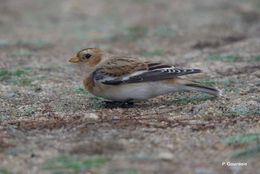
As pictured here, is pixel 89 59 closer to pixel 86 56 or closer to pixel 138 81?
pixel 86 56

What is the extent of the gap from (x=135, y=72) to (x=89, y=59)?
858 mm

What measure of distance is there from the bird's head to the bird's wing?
37cm

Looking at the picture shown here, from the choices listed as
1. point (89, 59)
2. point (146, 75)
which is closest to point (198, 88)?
point (146, 75)

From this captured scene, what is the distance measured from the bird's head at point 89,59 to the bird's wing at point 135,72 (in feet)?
1.22

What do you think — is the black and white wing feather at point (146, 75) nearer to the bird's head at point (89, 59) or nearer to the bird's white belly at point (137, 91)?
the bird's white belly at point (137, 91)

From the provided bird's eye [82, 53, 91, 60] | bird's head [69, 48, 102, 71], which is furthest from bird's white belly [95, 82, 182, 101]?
bird's eye [82, 53, 91, 60]

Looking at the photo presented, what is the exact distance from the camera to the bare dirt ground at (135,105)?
6.83 meters

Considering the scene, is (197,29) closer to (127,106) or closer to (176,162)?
(127,106)

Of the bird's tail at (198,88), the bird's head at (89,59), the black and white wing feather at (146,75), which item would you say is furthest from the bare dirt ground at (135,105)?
the bird's head at (89,59)

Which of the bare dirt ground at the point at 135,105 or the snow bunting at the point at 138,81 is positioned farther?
the snow bunting at the point at 138,81

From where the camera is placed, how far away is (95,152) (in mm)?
6980

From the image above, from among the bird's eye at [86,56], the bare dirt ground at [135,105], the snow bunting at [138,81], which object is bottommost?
the bare dirt ground at [135,105]

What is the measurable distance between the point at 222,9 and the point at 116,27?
3.05 meters

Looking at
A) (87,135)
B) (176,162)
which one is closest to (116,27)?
(87,135)
